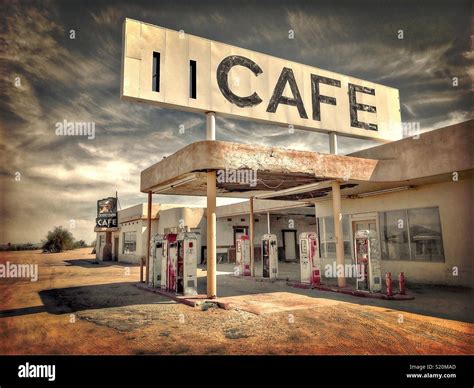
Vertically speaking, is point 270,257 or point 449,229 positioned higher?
point 449,229

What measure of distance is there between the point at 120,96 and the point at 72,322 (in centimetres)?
761

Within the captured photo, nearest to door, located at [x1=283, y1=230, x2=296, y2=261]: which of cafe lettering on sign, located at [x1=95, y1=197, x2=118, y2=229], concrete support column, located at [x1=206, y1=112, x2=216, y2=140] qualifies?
cafe lettering on sign, located at [x1=95, y1=197, x2=118, y2=229]

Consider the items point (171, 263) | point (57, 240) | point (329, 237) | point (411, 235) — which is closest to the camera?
point (171, 263)

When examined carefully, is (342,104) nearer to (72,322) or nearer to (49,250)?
(72,322)

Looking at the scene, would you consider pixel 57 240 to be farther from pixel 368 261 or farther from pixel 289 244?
pixel 368 261

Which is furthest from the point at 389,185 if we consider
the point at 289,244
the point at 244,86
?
the point at 289,244

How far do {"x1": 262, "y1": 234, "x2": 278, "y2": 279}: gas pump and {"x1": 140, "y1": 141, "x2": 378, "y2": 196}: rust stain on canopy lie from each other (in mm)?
3474

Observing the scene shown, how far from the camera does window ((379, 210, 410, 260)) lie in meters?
14.8

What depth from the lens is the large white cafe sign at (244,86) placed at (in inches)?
477

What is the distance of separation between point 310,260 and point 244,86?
8131mm

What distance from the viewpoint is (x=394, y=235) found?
1534cm

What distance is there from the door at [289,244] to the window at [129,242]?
14164mm

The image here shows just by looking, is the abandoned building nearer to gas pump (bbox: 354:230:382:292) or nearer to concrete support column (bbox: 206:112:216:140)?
gas pump (bbox: 354:230:382:292)

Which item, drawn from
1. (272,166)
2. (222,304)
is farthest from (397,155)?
(222,304)
